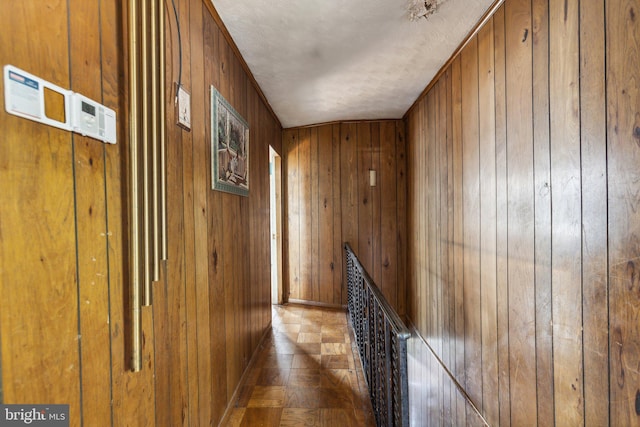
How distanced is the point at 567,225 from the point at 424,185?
1.87 m

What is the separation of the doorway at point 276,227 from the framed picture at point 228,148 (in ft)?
5.76

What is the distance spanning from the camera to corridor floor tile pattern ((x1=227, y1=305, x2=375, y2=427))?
174 cm

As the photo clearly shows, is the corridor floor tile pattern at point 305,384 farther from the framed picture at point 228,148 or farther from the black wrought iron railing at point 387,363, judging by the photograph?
the framed picture at point 228,148

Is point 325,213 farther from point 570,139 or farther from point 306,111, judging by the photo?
point 570,139

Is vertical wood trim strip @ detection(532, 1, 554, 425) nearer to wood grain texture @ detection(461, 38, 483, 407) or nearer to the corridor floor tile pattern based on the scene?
wood grain texture @ detection(461, 38, 483, 407)

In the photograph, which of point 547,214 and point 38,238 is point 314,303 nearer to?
point 547,214

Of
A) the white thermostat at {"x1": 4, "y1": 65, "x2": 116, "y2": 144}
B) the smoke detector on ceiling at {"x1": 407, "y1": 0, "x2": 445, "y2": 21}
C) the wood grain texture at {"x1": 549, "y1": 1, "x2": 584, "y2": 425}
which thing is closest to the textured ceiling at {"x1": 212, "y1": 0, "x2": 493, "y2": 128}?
the smoke detector on ceiling at {"x1": 407, "y1": 0, "x2": 445, "y2": 21}

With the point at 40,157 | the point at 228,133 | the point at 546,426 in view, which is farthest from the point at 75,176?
the point at 546,426

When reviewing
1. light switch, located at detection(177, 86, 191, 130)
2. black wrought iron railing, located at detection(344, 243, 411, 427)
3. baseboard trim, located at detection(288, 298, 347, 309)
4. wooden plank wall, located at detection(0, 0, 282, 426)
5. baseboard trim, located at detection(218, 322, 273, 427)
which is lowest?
baseboard trim, located at detection(288, 298, 347, 309)

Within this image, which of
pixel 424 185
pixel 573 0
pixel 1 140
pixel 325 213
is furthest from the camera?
pixel 325 213

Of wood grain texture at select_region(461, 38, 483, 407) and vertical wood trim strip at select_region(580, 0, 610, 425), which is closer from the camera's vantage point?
vertical wood trim strip at select_region(580, 0, 610, 425)

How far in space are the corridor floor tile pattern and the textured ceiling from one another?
2.44 meters

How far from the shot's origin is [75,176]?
740mm

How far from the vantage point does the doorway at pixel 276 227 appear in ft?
13.0
